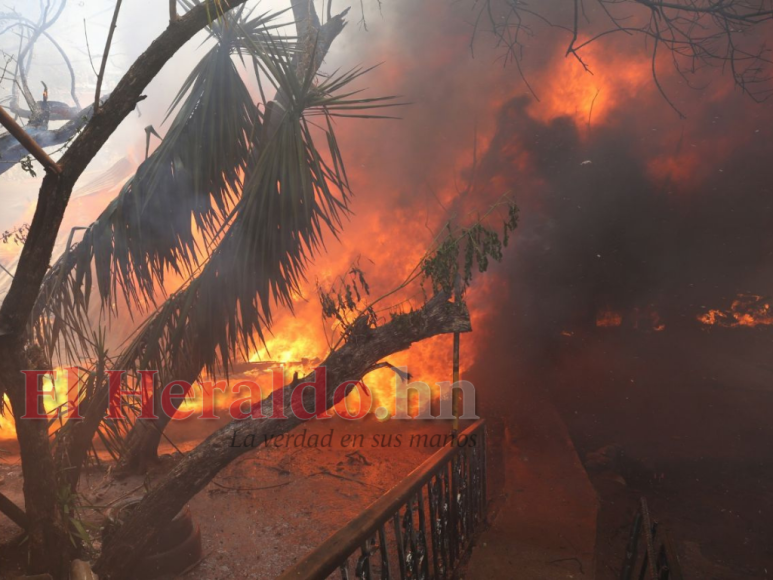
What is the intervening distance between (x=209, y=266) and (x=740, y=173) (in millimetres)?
8196

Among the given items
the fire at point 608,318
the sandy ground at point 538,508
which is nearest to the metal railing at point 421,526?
the sandy ground at point 538,508

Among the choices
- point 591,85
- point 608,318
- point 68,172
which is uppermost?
point 591,85

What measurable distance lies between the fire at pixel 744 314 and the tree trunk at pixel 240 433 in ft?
20.0

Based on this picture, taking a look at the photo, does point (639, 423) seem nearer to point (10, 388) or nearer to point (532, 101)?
point (532, 101)

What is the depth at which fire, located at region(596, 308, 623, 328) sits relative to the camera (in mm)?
8078

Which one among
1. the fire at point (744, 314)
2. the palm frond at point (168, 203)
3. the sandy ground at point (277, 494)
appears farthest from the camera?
the fire at point (744, 314)

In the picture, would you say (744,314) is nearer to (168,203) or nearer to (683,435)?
(683,435)

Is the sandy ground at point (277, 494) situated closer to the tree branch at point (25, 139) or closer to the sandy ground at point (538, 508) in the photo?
the sandy ground at point (538, 508)

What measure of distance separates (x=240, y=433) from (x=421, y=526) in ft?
4.77

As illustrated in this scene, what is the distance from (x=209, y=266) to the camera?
10.6 feet

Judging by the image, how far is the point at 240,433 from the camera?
3.45 m

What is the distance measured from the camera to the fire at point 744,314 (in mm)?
7234

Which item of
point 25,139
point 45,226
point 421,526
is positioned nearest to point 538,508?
point 421,526

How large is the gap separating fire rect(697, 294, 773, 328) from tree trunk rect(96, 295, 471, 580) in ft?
20.0
